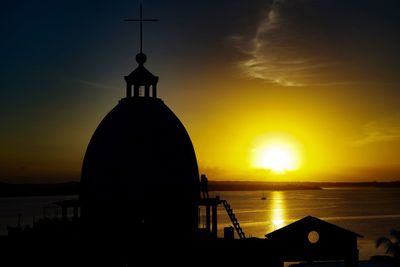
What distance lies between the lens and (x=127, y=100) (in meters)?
25.4

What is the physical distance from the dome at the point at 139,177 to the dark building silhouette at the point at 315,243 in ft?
14.3

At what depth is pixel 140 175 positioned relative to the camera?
22.6 metres

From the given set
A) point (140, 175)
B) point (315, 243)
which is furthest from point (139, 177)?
point (315, 243)

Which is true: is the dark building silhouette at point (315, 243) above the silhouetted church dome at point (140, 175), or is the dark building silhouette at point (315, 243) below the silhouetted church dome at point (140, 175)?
below

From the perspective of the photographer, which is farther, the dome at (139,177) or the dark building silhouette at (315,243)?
the dark building silhouette at (315,243)

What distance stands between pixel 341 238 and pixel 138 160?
10366 millimetres

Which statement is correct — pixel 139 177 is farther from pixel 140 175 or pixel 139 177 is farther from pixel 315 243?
pixel 315 243

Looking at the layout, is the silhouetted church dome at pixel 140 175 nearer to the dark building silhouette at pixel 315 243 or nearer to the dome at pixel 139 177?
the dome at pixel 139 177

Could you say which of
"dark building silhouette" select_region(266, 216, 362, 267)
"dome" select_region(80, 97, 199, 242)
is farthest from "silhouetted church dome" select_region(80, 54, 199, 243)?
"dark building silhouette" select_region(266, 216, 362, 267)

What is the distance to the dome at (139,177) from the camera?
74.2ft

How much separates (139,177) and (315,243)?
29.1 feet

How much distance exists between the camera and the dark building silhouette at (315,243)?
75.2ft

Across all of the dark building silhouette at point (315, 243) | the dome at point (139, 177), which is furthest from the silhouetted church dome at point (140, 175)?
the dark building silhouette at point (315, 243)

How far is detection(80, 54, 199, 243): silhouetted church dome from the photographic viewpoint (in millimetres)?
22609
